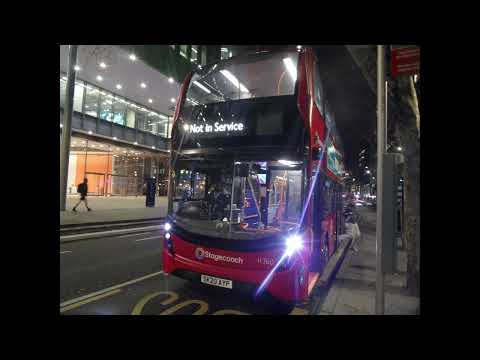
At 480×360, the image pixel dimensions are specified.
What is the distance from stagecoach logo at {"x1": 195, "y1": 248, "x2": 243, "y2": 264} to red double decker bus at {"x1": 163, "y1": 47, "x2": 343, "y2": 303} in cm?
1

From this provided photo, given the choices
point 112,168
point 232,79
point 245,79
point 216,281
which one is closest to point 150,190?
point 112,168

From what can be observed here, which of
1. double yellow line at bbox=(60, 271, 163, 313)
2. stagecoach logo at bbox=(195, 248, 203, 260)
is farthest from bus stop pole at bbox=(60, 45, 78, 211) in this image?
stagecoach logo at bbox=(195, 248, 203, 260)

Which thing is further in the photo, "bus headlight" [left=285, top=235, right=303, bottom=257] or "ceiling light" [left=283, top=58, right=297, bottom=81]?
"ceiling light" [left=283, top=58, right=297, bottom=81]

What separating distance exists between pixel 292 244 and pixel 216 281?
128 cm

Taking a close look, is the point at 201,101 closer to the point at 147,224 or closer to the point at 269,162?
the point at 269,162

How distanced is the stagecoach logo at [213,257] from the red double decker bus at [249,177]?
0.01 m

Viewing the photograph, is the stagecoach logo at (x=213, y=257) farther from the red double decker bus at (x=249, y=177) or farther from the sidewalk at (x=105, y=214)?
the sidewalk at (x=105, y=214)

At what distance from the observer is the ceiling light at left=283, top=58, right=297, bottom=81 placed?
14.6 ft

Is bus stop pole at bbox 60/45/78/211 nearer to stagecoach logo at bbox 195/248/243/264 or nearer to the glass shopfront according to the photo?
the glass shopfront

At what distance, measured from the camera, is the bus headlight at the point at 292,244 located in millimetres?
3834

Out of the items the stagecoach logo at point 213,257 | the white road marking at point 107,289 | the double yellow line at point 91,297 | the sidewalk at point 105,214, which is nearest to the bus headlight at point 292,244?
the stagecoach logo at point 213,257

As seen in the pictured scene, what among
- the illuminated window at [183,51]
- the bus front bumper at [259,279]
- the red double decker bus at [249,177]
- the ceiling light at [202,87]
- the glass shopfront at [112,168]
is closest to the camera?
the bus front bumper at [259,279]

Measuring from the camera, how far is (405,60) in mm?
3770

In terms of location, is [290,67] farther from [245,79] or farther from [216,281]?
[216,281]
